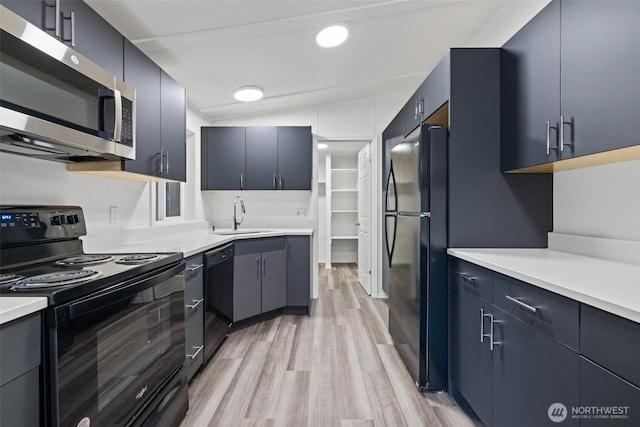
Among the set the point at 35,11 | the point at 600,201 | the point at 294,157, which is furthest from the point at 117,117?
the point at 600,201

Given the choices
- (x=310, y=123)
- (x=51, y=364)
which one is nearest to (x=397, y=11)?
(x=310, y=123)

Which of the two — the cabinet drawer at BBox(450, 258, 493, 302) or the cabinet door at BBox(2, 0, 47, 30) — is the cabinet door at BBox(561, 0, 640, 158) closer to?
the cabinet drawer at BBox(450, 258, 493, 302)

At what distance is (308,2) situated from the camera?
2.01m

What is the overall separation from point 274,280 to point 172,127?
178cm

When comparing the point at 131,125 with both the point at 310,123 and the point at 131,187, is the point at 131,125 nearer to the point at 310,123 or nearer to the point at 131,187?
the point at 131,187

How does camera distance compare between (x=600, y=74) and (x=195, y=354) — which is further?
(x=195, y=354)

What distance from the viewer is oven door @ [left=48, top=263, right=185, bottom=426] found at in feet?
3.13

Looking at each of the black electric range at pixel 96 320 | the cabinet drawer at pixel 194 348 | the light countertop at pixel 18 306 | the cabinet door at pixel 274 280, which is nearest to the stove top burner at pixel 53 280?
the black electric range at pixel 96 320

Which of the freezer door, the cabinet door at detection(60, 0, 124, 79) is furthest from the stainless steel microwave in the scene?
the freezer door

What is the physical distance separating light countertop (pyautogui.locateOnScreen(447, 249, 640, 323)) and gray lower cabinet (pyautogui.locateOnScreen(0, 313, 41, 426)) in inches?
60.5

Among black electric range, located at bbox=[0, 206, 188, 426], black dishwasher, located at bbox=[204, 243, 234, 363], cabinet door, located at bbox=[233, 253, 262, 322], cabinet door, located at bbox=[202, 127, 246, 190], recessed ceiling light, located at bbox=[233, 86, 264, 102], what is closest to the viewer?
black electric range, located at bbox=[0, 206, 188, 426]

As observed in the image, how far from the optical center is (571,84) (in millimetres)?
1400

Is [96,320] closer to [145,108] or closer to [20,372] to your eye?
[20,372]

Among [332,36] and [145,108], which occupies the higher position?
[332,36]
